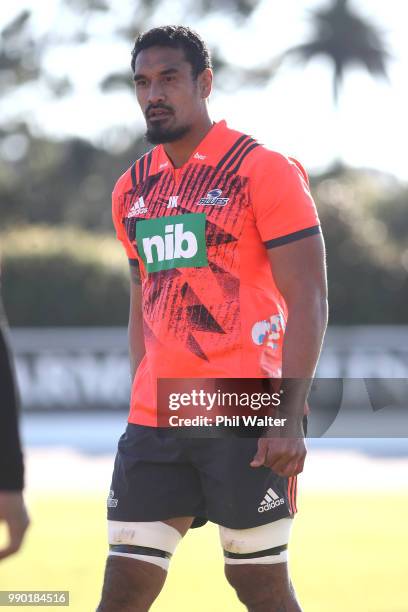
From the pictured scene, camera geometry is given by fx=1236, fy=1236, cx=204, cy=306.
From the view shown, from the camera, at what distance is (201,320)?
4.52m

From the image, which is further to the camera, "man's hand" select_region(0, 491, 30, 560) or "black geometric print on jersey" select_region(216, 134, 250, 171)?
"black geometric print on jersey" select_region(216, 134, 250, 171)

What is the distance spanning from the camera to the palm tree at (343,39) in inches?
1511

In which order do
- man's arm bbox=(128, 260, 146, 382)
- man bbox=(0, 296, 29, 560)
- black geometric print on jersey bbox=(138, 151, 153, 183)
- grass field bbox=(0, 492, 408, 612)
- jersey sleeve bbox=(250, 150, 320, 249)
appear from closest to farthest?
man bbox=(0, 296, 29, 560) < jersey sleeve bbox=(250, 150, 320, 249) < black geometric print on jersey bbox=(138, 151, 153, 183) < man's arm bbox=(128, 260, 146, 382) < grass field bbox=(0, 492, 408, 612)

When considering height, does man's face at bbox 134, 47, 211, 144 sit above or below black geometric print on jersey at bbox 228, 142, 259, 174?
above

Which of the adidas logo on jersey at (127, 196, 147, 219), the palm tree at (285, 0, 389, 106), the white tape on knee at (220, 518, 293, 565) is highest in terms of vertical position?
the palm tree at (285, 0, 389, 106)

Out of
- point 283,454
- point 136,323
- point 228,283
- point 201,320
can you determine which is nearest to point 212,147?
point 228,283

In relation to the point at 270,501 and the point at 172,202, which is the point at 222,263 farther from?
the point at 270,501

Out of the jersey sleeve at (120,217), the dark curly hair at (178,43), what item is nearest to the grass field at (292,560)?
the jersey sleeve at (120,217)

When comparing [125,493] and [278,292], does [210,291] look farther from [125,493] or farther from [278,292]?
[125,493]

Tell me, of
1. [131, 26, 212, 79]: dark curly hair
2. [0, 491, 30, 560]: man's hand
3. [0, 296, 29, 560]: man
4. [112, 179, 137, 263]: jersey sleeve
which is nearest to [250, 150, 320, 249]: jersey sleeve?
[131, 26, 212, 79]: dark curly hair

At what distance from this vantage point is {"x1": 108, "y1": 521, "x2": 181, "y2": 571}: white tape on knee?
176 inches

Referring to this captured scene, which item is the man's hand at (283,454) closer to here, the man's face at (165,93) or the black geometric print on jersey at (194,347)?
the black geometric print on jersey at (194,347)

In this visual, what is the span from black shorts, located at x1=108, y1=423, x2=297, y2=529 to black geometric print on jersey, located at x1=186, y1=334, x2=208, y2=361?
0.31 meters

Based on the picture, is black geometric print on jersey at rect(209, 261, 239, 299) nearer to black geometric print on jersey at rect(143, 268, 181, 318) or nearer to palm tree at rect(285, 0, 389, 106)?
black geometric print on jersey at rect(143, 268, 181, 318)
